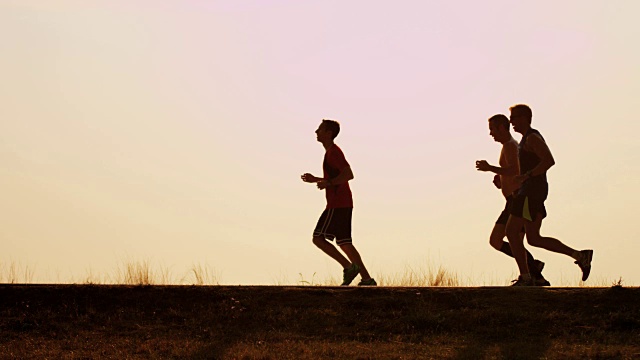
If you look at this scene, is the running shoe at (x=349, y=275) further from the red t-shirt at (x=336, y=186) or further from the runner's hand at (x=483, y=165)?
the runner's hand at (x=483, y=165)

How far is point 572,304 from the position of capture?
41.8 feet

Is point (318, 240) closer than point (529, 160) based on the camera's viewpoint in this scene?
No

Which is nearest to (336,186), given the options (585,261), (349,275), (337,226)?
(337,226)

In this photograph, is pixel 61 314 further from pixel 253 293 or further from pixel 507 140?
pixel 507 140

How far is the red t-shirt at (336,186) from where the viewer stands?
49.2 ft

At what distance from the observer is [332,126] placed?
50.0 feet

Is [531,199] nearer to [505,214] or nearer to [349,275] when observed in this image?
[505,214]

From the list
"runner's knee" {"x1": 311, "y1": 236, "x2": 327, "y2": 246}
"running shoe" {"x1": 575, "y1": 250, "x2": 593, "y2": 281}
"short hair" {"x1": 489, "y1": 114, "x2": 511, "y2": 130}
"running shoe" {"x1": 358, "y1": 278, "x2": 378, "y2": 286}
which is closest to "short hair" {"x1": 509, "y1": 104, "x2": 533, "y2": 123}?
"short hair" {"x1": 489, "y1": 114, "x2": 511, "y2": 130}

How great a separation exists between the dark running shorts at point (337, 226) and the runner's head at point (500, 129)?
205 centimetres

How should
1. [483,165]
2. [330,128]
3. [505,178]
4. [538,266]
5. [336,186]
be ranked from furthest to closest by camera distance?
[330,128], [336,186], [538,266], [505,178], [483,165]

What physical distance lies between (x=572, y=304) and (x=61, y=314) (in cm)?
558

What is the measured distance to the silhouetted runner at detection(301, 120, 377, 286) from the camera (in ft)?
48.7

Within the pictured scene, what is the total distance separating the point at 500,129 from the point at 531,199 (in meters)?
1.05

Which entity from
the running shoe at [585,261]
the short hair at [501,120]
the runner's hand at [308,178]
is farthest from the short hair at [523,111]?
the runner's hand at [308,178]
